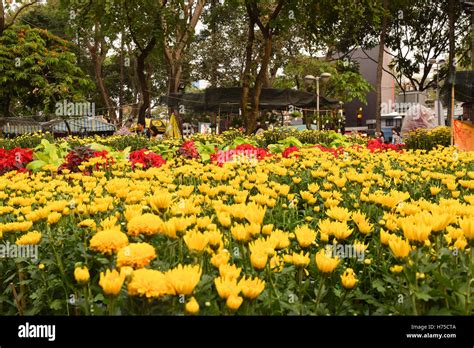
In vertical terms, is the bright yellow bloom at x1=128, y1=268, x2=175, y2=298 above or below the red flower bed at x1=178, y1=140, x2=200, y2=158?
below

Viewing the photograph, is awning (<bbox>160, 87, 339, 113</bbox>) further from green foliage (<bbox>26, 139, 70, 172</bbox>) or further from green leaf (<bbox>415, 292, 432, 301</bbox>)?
green leaf (<bbox>415, 292, 432, 301</bbox>)

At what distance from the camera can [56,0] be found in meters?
24.5

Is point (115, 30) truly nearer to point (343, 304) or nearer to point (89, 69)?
point (343, 304)

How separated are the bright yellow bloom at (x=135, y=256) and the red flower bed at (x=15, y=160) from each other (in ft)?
16.3

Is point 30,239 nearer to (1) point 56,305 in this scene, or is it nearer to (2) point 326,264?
(1) point 56,305

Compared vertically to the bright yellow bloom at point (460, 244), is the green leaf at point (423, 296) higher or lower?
lower

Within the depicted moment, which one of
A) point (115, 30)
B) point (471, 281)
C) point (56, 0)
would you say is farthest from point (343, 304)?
point (56, 0)

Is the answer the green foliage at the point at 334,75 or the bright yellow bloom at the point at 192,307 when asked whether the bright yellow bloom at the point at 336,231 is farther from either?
the green foliage at the point at 334,75

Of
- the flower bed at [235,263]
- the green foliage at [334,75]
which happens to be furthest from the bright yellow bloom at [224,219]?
the green foliage at [334,75]

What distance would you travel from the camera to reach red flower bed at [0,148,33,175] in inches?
233

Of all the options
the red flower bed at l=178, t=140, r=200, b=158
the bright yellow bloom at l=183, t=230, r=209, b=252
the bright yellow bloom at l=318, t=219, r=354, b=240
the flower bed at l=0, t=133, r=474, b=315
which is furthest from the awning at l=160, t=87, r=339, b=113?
the bright yellow bloom at l=183, t=230, r=209, b=252
